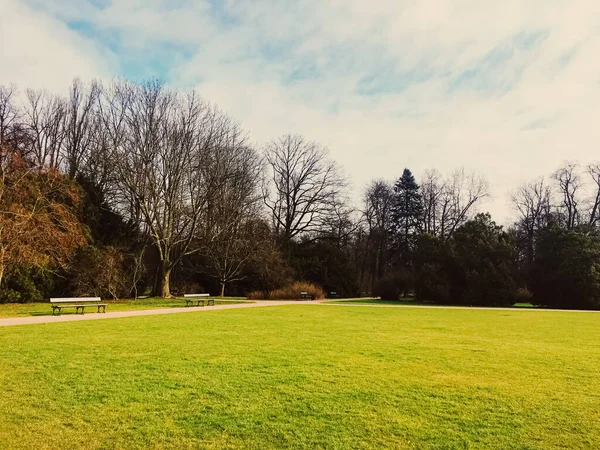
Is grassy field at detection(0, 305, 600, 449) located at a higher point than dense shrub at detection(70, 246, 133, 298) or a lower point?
lower

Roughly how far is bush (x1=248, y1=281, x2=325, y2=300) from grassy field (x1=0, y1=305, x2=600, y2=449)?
21622 millimetres

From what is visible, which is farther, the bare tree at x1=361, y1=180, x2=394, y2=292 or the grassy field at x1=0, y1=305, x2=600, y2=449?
the bare tree at x1=361, y1=180, x2=394, y2=292

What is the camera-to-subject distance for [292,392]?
629cm

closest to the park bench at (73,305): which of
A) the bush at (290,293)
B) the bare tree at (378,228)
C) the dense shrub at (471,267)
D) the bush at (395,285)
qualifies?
the bush at (290,293)

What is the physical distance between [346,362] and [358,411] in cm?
291

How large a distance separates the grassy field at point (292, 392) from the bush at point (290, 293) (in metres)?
21.6

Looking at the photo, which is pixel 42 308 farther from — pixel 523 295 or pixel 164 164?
pixel 523 295

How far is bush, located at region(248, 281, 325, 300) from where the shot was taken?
33.1m

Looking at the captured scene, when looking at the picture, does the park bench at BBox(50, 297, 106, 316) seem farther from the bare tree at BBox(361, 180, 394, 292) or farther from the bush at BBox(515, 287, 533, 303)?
the bare tree at BBox(361, 180, 394, 292)

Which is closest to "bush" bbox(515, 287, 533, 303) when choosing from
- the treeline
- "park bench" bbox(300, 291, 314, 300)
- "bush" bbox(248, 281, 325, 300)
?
the treeline

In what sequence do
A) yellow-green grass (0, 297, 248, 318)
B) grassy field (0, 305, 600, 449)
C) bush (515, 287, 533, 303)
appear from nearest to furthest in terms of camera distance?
grassy field (0, 305, 600, 449) < yellow-green grass (0, 297, 248, 318) < bush (515, 287, 533, 303)

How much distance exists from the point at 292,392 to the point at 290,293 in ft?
89.0

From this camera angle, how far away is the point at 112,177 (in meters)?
29.9

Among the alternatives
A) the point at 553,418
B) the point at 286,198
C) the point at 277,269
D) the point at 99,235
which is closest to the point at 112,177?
the point at 99,235
